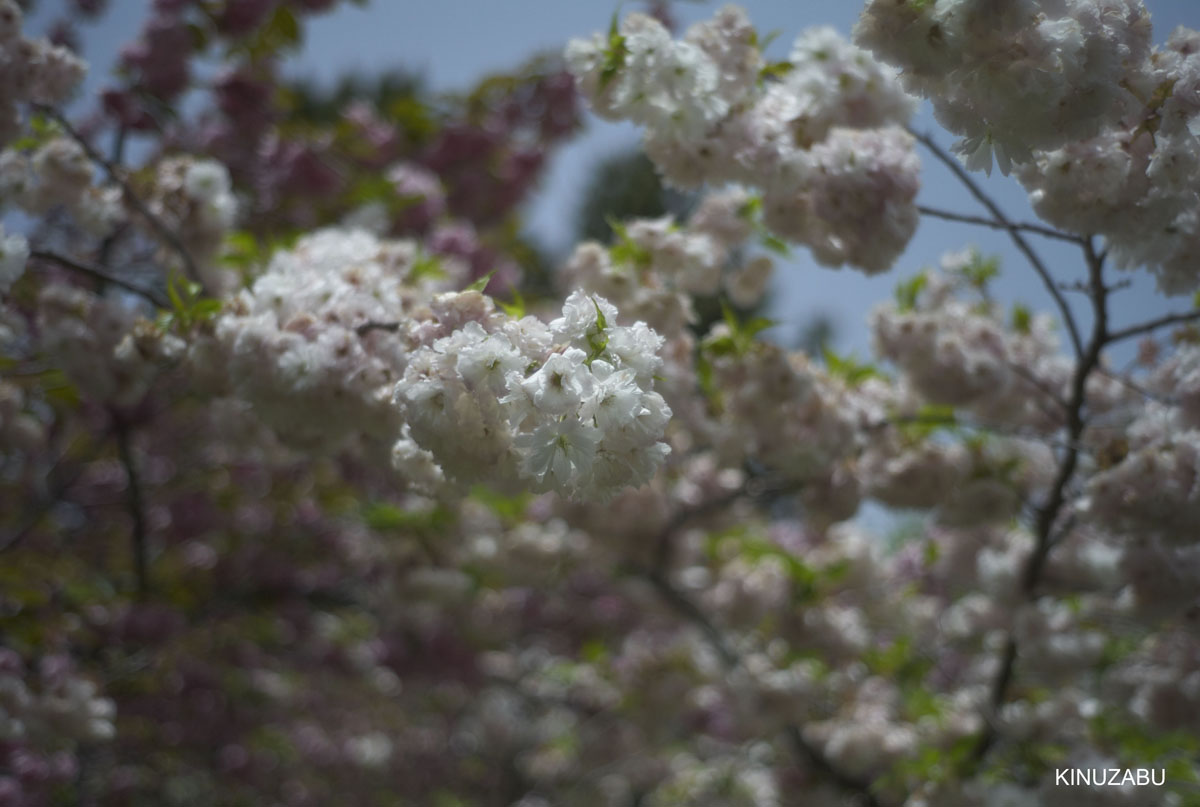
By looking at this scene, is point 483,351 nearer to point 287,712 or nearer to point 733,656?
point 733,656

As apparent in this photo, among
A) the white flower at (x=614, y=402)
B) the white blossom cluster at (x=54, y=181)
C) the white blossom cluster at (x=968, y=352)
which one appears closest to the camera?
the white flower at (x=614, y=402)

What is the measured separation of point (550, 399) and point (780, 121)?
3.95 feet

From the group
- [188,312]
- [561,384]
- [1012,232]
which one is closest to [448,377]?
[561,384]

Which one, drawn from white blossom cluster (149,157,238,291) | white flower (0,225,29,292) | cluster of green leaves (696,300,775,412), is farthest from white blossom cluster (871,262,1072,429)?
white flower (0,225,29,292)

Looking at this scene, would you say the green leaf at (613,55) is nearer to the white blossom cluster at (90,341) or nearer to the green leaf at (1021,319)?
the white blossom cluster at (90,341)

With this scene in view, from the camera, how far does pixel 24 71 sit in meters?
1.96

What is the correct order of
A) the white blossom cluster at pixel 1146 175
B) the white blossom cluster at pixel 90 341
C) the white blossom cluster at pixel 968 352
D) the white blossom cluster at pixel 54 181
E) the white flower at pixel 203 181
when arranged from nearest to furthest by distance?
the white blossom cluster at pixel 1146 175 < the white blossom cluster at pixel 90 341 < the white blossom cluster at pixel 54 181 < the white flower at pixel 203 181 < the white blossom cluster at pixel 968 352

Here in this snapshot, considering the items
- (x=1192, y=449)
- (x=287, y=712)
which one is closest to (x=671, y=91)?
(x=1192, y=449)

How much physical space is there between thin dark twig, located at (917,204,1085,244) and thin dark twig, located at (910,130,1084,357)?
0.05 m

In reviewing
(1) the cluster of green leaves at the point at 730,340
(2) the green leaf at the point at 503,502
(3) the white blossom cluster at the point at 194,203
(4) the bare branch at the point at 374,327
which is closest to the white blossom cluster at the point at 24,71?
(3) the white blossom cluster at the point at 194,203

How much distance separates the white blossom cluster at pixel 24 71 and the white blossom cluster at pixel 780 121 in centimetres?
141

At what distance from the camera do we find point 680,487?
3.79 meters

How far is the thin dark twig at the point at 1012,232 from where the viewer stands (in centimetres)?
196

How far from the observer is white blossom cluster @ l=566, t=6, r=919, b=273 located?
1777 mm
